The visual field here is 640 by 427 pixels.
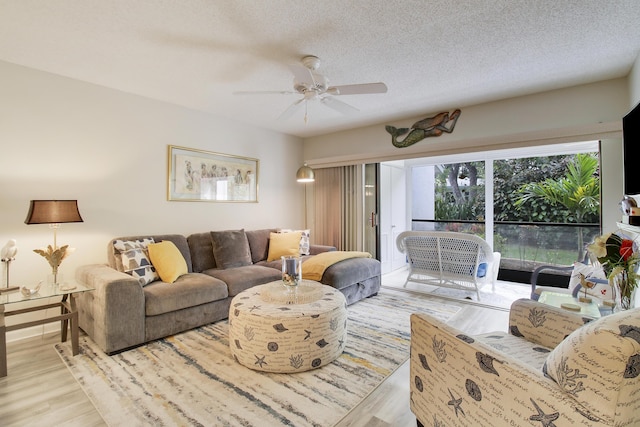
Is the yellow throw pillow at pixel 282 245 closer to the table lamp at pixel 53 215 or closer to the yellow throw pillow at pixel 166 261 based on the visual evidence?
the yellow throw pillow at pixel 166 261

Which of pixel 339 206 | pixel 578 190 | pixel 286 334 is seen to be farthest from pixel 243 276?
pixel 578 190

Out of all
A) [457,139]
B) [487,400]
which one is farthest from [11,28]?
[457,139]

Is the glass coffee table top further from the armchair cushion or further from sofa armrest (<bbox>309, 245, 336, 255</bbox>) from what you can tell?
sofa armrest (<bbox>309, 245, 336, 255</bbox>)

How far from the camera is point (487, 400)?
1207 mm

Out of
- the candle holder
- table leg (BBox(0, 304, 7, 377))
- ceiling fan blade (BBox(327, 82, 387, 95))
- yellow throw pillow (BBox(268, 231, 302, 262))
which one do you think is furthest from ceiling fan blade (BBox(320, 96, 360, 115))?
table leg (BBox(0, 304, 7, 377))

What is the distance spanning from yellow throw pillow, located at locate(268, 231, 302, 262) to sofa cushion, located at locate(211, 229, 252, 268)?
391mm

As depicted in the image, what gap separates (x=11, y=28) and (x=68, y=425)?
2674 millimetres

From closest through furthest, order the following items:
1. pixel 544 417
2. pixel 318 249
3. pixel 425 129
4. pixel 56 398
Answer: pixel 544 417 → pixel 56 398 → pixel 425 129 → pixel 318 249

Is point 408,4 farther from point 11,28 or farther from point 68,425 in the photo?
point 68,425

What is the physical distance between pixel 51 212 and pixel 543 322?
12.0 feet

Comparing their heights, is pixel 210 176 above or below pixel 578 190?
above

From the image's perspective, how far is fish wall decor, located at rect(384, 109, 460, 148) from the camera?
4.02m

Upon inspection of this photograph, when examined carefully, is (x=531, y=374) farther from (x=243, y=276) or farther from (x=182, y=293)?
(x=243, y=276)

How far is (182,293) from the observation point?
2869mm
